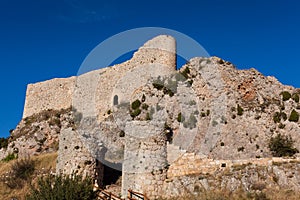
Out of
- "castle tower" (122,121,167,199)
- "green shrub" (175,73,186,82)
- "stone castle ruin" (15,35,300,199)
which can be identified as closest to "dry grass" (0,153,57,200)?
"stone castle ruin" (15,35,300,199)

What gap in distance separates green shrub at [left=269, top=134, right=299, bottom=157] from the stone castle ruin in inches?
16.4

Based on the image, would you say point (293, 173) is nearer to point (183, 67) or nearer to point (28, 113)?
point (183, 67)

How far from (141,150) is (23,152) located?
19331mm

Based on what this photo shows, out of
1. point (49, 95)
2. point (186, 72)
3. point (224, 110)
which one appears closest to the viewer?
point (224, 110)

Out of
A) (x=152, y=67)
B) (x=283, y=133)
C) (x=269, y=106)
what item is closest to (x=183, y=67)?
(x=152, y=67)

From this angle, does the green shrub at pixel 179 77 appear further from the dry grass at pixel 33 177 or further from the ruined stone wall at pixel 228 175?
the ruined stone wall at pixel 228 175

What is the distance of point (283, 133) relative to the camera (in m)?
19.7

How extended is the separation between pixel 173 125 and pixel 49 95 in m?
23.5

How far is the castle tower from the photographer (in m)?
15.0

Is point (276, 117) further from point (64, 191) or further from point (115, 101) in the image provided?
point (115, 101)

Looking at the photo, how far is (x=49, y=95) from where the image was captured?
41.7 metres

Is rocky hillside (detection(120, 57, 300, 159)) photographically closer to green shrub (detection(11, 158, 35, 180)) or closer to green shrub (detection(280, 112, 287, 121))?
green shrub (detection(280, 112, 287, 121))

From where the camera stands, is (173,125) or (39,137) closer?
(173,125)

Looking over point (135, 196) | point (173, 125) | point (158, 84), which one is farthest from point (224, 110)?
point (135, 196)
